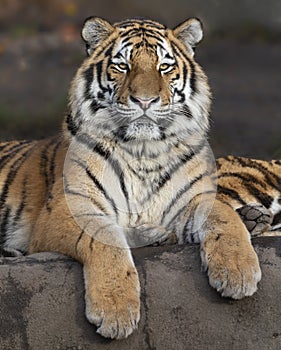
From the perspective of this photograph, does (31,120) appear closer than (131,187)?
No

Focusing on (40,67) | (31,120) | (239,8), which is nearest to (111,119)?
(31,120)

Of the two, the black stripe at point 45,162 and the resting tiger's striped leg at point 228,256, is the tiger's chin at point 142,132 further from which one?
the black stripe at point 45,162

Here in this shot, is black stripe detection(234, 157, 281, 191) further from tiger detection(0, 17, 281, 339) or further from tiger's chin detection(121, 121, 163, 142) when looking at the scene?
tiger's chin detection(121, 121, 163, 142)

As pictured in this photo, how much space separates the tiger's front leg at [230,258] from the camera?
316 cm

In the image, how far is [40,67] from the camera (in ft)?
36.2

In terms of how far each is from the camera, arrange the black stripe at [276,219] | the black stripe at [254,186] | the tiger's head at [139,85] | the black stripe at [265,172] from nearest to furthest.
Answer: the tiger's head at [139,85] → the black stripe at [276,219] → the black stripe at [254,186] → the black stripe at [265,172]

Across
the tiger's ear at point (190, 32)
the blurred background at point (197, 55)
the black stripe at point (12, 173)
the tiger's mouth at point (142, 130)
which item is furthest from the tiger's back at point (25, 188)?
the blurred background at point (197, 55)

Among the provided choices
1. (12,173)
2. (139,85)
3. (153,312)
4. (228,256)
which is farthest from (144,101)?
(12,173)

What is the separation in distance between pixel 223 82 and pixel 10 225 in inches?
253

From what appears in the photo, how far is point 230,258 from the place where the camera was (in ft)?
10.5

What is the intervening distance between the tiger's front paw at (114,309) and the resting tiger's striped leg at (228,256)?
0.99 feet

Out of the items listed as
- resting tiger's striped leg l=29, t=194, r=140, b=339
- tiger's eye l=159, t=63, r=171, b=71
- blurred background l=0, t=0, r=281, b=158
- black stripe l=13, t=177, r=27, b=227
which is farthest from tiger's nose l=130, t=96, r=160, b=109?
blurred background l=0, t=0, r=281, b=158

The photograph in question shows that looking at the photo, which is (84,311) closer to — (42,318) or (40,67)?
(42,318)

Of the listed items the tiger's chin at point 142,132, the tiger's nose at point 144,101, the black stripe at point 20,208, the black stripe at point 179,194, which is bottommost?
the black stripe at point 20,208
